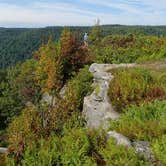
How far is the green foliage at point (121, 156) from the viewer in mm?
9016

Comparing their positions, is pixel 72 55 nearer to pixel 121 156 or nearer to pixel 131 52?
pixel 131 52

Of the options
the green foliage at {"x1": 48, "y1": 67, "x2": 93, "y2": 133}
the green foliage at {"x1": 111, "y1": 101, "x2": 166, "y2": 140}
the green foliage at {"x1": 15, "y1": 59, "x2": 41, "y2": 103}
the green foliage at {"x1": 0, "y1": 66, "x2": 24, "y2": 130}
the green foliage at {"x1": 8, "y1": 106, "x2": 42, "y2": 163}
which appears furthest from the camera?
the green foliage at {"x1": 0, "y1": 66, "x2": 24, "y2": 130}

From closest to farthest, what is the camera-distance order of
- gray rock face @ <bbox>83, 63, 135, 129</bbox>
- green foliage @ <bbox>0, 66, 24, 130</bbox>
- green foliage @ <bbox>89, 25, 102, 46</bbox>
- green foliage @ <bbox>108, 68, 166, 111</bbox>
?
green foliage @ <bbox>108, 68, 166, 111</bbox> < gray rock face @ <bbox>83, 63, 135, 129</bbox> < green foliage @ <bbox>89, 25, 102, 46</bbox> < green foliage @ <bbox>0, 66, 24, 130</bbox>

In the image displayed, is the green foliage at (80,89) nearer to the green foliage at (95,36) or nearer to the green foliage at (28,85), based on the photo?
the green foliage at (28,85)

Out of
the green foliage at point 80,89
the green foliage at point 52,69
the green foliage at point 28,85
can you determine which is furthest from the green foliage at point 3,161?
the green foliage at point 28,85

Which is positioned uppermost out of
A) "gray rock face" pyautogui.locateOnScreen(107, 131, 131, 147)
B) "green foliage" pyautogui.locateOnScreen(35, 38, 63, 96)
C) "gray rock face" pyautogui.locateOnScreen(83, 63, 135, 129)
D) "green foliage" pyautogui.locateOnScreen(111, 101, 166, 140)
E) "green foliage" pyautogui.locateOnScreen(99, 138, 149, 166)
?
"green foliage" pyautogui.locateOnScreen(111, 101, 166, 140)

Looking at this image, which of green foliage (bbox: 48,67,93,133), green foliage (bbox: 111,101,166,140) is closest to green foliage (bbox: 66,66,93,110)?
green foliage (bbox: 48,67,93,133)

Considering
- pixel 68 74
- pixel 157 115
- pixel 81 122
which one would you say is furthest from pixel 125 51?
pixel 157 115

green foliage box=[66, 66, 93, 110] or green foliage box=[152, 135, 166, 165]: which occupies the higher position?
green foliage box=[152, 135, 166, 165]

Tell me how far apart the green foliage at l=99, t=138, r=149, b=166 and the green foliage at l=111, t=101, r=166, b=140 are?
813 millimetres

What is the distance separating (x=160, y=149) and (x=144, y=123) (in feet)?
4.48

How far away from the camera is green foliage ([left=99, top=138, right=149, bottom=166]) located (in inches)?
355

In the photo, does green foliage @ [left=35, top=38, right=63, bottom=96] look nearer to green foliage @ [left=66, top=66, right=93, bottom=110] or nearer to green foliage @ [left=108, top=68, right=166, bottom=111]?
green foliage @ [left=66, top=66, right=93, bottom=110]

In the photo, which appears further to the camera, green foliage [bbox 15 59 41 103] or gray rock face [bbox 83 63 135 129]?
green foliage [bbox 15 59 41 103]
